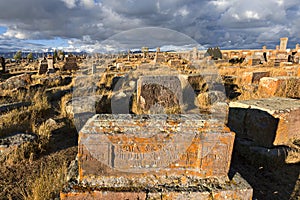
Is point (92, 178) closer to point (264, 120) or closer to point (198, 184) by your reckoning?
point (198, 184)

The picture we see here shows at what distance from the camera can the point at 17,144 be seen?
3.71 metres

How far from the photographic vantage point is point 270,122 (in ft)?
12.3

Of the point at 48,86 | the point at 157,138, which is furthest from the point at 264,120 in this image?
the point at 48,86

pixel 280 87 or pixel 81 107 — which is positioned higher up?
pixel 280 87

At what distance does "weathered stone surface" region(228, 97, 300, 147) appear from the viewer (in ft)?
12.4

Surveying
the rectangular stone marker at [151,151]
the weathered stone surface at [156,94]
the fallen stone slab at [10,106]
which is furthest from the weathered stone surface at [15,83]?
the rectangular stone marker at [151,151]

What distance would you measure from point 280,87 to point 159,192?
230 inches

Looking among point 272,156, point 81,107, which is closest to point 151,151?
point 272,156

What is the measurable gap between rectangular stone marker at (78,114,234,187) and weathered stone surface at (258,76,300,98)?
5.10 meters

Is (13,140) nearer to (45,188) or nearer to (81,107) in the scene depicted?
(45,188)

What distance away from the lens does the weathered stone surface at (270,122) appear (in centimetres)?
377

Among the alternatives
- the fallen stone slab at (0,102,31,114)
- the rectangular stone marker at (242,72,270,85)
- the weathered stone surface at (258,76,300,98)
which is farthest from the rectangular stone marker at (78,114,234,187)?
the rectangular stone marker at (242,72,270,85)

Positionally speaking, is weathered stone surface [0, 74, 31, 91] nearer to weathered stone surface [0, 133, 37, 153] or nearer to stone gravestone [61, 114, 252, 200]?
weathered stone surface [0, 133, 37, 153]

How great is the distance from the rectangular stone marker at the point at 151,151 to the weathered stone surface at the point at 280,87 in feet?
16.7
